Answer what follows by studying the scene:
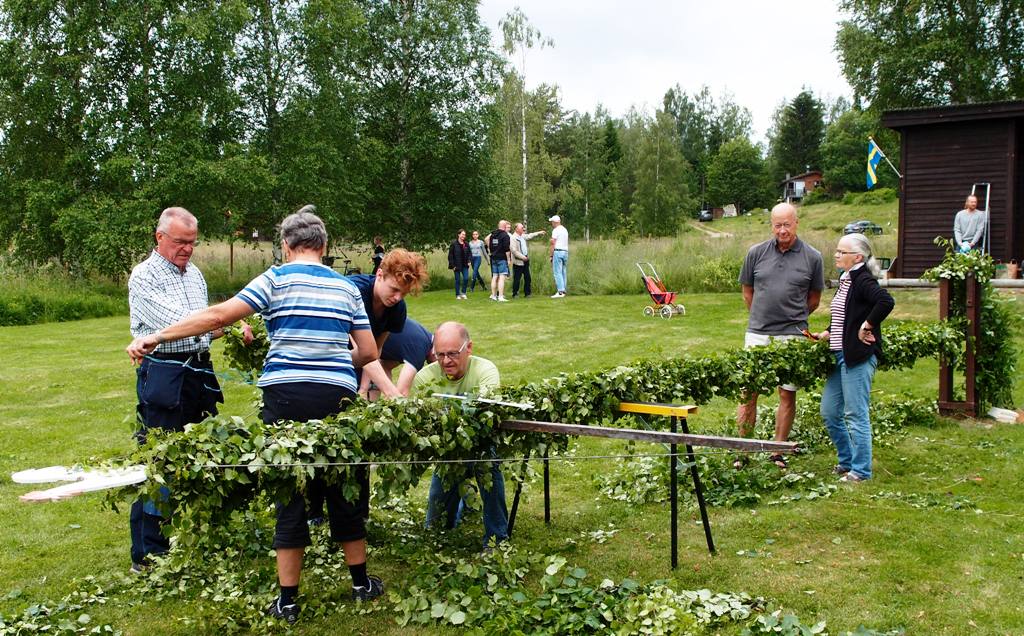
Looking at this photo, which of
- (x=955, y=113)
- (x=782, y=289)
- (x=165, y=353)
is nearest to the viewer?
(x=165, y=353)

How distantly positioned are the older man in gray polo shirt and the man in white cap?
452 inches

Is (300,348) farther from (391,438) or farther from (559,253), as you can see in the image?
(559,253)

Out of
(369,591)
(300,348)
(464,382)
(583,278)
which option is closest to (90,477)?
(300,348)

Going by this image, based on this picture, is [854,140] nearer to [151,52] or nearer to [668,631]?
[151,52]

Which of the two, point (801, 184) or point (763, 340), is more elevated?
point (801, 184)

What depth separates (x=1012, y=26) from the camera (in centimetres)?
3100

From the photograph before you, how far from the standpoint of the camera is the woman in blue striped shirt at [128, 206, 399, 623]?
3771 mm

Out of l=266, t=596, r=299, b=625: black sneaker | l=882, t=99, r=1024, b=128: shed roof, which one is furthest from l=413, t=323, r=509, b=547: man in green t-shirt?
l=882, t=99, r=1024, b=128: shed roof

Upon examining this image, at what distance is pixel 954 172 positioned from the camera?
18406mm

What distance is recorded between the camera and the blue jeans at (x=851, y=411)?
19.0 ft

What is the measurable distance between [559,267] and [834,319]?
12.8 metres

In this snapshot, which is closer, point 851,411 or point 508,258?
point 851,411

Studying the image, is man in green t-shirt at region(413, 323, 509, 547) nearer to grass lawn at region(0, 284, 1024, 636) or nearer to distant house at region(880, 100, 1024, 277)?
grass lawn at region(0, 284, 1024, 636)

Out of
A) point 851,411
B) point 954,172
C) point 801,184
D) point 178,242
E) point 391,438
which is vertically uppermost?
point 801,184
